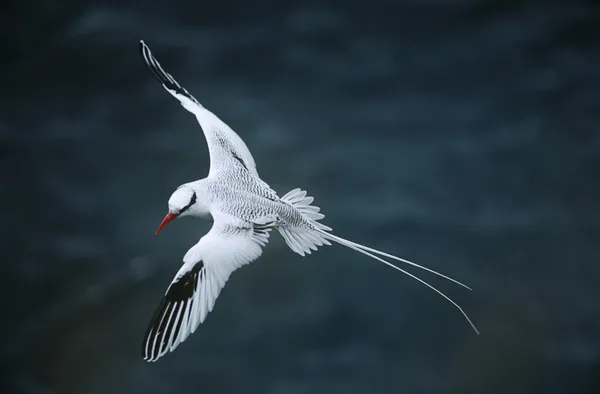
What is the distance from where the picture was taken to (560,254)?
15.3 m

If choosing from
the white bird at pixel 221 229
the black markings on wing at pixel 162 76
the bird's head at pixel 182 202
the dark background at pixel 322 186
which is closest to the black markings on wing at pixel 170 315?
the white bird at pixel 221 229

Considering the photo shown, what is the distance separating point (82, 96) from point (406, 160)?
259 inches

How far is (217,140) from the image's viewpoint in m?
12.5

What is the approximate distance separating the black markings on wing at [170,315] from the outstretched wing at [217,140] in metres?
2.22

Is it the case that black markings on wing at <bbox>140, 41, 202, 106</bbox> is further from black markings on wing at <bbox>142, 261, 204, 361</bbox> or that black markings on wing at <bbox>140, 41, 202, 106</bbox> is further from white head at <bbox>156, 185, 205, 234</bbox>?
black markings on wing at <bbox>142, 261, 204, 361</bbox>

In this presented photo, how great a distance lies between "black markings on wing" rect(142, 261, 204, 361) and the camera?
32.3ft

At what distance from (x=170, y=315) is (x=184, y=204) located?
1.46 metres

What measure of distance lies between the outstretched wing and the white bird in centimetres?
1

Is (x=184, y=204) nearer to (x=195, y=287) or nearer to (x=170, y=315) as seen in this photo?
(x=195, y=287)

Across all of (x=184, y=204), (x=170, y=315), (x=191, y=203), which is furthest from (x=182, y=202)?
(x=170, y=315)

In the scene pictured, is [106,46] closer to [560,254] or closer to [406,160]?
[406,160]

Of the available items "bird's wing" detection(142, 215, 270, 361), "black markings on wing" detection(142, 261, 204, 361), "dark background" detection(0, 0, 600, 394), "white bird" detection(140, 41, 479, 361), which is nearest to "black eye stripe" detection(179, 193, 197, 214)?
"white bird" detection(140, 41, 479, 361)

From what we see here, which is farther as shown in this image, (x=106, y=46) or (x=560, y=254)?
(x=106, y=46)

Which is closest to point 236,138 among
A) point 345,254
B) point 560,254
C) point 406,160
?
point 345,254
